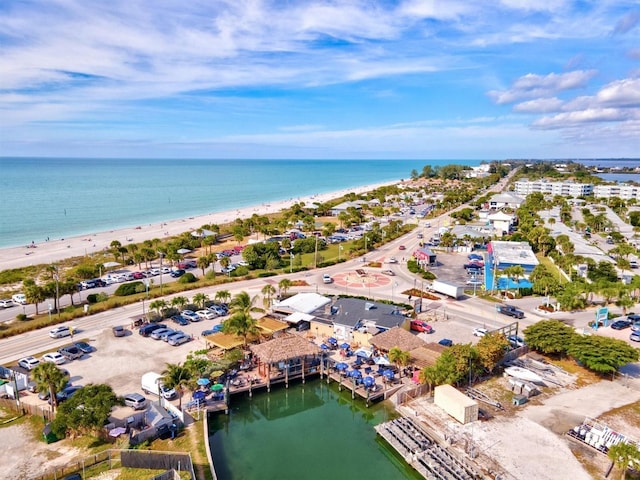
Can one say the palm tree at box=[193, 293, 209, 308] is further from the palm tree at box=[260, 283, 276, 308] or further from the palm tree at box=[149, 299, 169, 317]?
the palm tree at box=[260, 283, 276, 308]

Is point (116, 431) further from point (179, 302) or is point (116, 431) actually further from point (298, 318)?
point (298, 318)

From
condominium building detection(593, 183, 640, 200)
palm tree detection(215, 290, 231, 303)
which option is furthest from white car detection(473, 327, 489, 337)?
condominium building detection(593, 183, 640, 200)

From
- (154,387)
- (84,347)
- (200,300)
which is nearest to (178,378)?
(154,387)

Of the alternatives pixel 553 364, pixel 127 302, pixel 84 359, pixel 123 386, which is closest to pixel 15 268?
pixel 127 302

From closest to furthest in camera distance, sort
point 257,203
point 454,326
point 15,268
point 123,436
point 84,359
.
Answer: point 123,436 → point 84,359 → point 454,326 → point 15,268 → point 257,203

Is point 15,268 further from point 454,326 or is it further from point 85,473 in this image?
point 454,326

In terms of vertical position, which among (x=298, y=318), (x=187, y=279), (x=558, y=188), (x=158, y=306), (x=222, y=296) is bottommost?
(x=298, y=318)

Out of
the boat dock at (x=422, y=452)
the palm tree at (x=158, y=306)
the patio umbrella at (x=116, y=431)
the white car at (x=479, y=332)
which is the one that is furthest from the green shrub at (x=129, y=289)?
the white car at (x=479, y=332)
